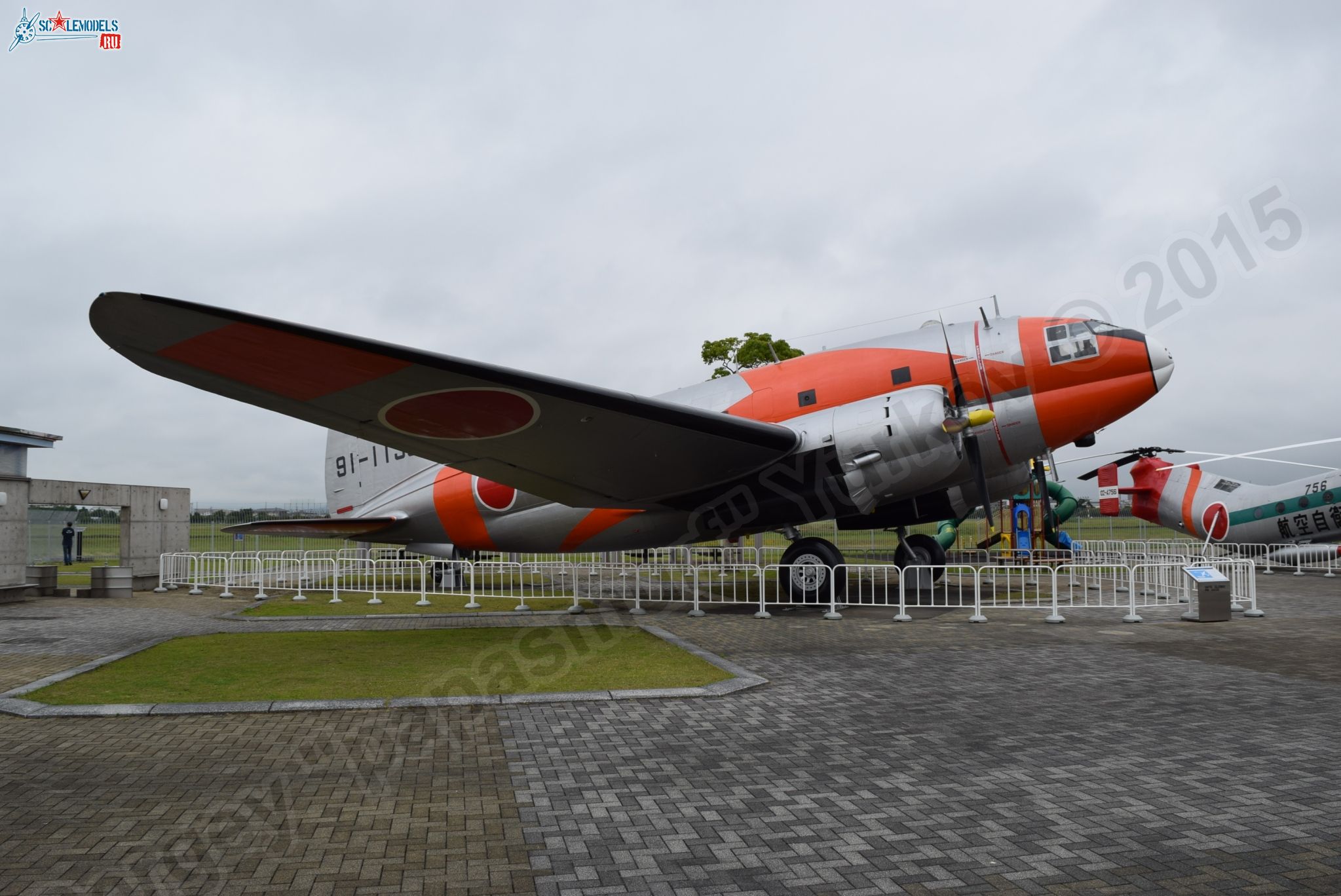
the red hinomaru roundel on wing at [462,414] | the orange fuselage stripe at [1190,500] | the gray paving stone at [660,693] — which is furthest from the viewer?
the orange fuselage stripe at [1190,500]

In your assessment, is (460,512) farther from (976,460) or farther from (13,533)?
(976,460)

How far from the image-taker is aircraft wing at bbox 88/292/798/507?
7523mm

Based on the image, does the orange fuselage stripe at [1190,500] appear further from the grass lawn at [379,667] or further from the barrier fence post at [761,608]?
the grass lawn at [379,667]

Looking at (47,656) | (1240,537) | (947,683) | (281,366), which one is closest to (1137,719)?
(947,683)

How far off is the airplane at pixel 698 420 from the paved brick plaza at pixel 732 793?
3.59 m

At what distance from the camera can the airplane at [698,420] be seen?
26.8 ft

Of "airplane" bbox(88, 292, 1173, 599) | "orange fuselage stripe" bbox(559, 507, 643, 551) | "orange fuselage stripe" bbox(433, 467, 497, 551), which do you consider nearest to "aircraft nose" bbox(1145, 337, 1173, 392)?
"airplane" bbox(88, 292, 1173, 599)

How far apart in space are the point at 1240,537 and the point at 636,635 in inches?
950

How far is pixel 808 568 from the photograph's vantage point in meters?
13.9

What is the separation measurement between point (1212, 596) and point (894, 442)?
17.8 feet

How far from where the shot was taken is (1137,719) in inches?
236

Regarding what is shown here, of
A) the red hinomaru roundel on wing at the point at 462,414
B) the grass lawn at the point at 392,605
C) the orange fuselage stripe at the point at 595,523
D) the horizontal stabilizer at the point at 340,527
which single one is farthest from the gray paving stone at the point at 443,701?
the horizontal stabilizer at the point at 340,527

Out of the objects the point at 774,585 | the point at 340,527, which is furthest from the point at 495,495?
the point at 774,585

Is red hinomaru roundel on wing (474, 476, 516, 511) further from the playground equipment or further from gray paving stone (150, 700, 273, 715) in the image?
the playground equipment
